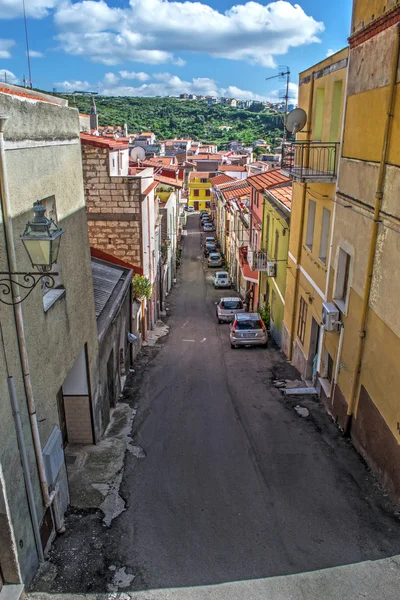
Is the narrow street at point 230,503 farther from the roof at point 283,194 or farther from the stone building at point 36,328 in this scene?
the roof at point 283,194

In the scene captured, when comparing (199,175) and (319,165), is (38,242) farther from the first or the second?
(199,175)

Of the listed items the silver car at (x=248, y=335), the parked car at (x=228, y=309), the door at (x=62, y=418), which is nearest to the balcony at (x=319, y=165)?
the silver car at (x=248, y=335)

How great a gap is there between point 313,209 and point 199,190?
70.8 meters

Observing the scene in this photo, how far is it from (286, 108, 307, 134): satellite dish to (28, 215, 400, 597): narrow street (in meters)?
8.02

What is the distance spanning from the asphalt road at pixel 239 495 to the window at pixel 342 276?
308 centimetres

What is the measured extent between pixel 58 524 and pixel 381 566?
479cm

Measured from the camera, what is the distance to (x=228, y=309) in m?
25.9

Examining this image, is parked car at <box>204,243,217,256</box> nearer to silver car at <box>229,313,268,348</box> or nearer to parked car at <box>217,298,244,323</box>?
parked car at <box>217,298,244,323</box>

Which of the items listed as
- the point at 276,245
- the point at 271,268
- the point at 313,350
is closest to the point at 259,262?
the point at 276,245

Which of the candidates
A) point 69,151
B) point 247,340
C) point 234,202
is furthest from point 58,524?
point 234,202

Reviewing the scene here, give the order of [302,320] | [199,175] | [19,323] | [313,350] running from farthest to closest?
[199,175], [302,320], [313,350], [19,323]

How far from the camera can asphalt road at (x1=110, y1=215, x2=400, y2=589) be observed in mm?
6934

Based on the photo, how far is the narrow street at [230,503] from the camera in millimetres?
6812

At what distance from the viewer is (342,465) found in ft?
31.3
